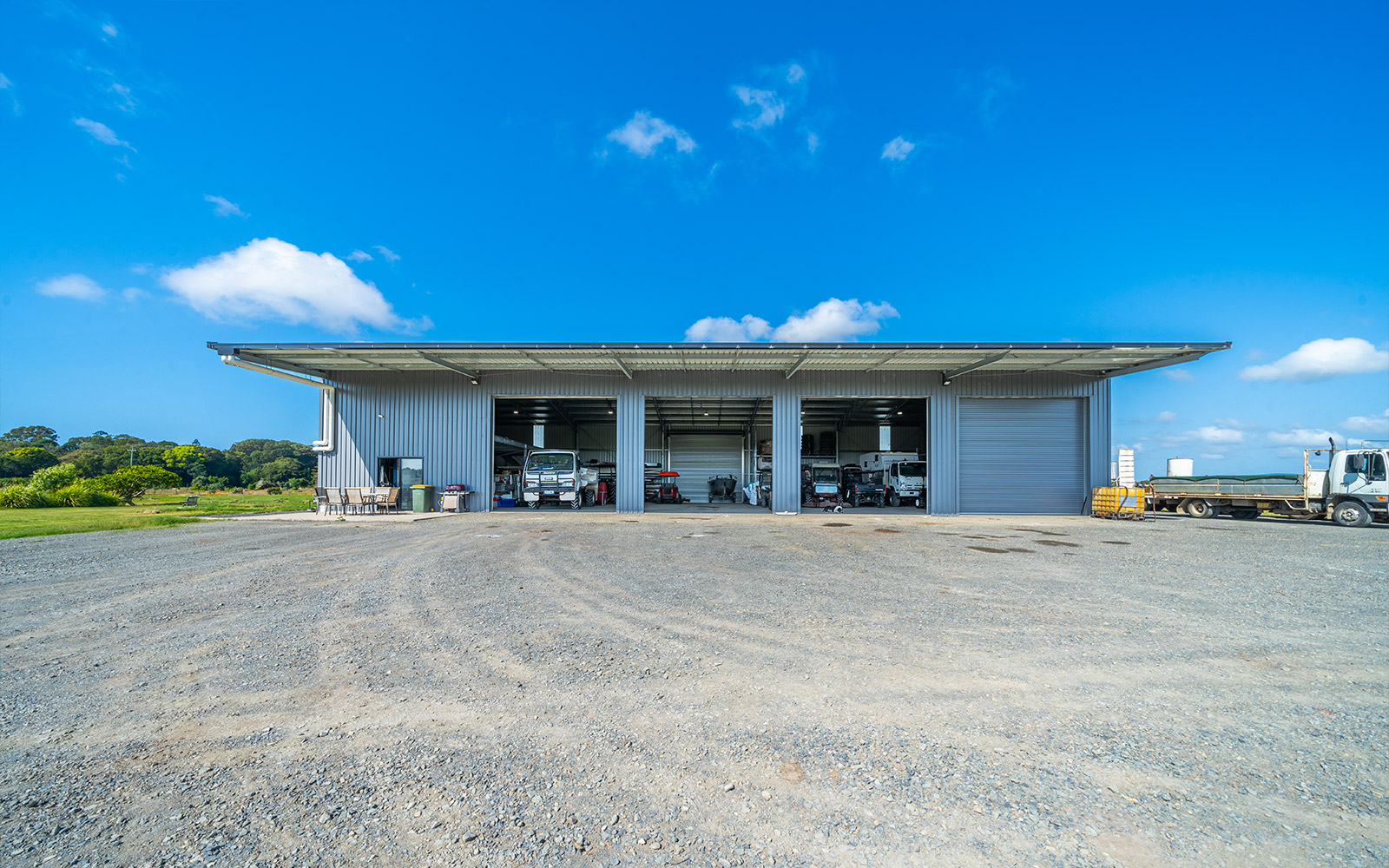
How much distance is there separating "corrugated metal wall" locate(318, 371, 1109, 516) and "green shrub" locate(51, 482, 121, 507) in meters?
11.7

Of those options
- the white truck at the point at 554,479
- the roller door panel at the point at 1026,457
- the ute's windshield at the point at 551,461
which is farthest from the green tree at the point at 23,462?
the roller door panel at the point at 1026,457

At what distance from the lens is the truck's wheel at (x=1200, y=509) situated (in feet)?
71.5

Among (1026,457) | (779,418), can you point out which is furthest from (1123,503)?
(779,418)

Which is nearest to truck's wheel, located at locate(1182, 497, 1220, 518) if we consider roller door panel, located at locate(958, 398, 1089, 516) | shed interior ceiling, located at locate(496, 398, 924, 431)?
roller door panel, located at locate(958, 398, 1089, 516)

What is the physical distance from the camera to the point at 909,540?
A: 1298cm

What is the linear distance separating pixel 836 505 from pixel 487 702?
22.3 meters

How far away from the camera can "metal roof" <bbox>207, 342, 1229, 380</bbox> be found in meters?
18.6

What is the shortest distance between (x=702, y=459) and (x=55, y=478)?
29763 millimetres

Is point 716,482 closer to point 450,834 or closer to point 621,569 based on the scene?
point 621,569

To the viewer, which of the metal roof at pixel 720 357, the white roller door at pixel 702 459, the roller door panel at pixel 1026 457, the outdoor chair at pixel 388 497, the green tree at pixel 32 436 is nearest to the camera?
the metal roof at pixel 720 357

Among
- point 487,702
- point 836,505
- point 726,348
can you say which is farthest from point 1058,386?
point 487,702

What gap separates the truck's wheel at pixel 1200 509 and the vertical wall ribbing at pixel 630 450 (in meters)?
20.7

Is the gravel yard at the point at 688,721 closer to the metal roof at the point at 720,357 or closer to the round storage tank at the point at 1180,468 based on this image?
Answer: the metal roof at the point at 720,357

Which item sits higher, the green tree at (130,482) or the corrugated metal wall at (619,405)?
the corrugated metal wall at (619,405)
